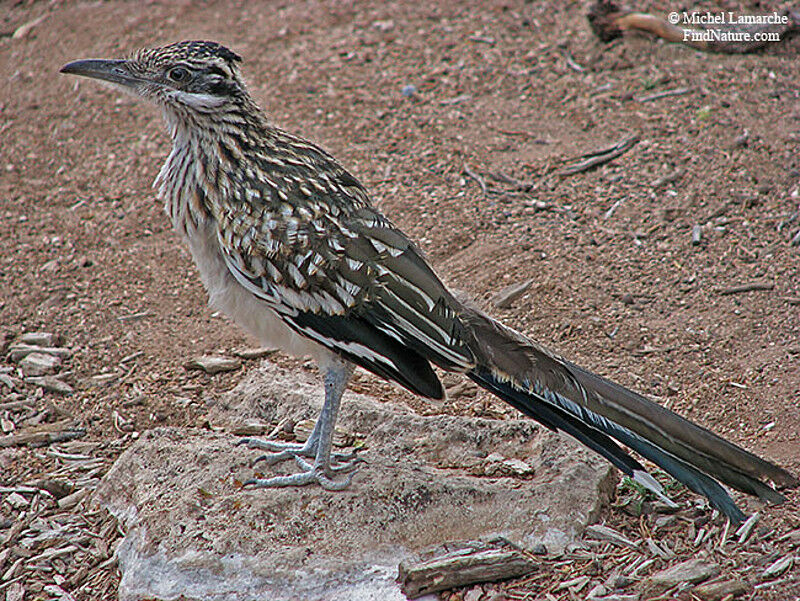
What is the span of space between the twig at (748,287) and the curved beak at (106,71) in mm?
4049

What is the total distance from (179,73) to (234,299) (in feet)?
4.12

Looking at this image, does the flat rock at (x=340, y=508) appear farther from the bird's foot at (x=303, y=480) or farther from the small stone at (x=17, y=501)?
the small stone at (x=17, y=501)

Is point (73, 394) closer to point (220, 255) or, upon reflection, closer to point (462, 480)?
point (220, 255)

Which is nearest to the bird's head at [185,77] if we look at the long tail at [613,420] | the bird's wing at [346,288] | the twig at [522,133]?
the bird's wing at [346,288]

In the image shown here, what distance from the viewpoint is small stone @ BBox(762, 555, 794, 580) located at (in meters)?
4.10

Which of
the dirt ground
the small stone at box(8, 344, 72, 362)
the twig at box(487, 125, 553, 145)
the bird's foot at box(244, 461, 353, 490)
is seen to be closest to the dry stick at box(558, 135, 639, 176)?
the dirt ground

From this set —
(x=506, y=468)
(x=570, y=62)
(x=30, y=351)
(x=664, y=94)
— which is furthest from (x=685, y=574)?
(x=570, y=62)

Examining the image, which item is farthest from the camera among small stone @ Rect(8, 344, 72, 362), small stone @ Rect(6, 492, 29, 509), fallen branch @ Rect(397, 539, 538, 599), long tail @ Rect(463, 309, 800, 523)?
small stone @ Rect(8, 344, 72, 362)

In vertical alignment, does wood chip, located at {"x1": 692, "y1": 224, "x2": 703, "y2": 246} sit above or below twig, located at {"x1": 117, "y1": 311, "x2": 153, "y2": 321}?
below

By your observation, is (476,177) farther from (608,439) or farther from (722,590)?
(722,590)

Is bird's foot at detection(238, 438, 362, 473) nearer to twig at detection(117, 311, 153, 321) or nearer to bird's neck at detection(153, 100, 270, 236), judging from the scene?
bird's neck at detection(153, 100, 270, 236)

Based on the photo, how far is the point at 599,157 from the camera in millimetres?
7883

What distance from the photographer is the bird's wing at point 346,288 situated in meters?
4.72

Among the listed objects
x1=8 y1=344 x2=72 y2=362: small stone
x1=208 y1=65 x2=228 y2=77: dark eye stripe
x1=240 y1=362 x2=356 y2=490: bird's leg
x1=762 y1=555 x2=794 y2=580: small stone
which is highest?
x1=208 y1=65 x2=228 y2=77: dark eye stripe
